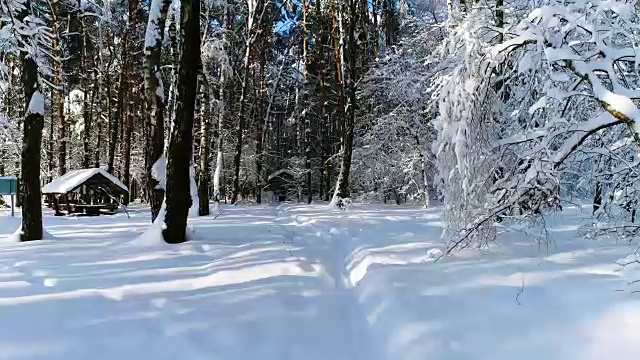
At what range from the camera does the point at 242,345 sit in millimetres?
4066

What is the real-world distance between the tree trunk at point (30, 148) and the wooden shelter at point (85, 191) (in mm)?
9800

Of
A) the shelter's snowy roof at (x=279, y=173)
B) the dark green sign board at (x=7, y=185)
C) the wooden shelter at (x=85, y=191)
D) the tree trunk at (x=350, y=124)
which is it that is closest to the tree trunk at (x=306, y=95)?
the shelter's snowy roof at (x=279, y=173)

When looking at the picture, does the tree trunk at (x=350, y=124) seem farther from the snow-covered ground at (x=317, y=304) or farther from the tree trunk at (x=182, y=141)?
the snow-covered ground at (x=317, y=304)

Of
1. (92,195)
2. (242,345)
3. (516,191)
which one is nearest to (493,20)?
(516,191)

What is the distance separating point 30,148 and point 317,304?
22.7 ft

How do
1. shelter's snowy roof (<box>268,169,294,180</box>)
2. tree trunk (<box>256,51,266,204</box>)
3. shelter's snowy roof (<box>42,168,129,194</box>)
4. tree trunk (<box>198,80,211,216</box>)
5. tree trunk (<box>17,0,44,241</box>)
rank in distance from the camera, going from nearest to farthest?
tree trunk (<box>17,0,44,241</box>) < tree trunk (<box>198,80,211,216</box>) < shelter's snowy roof (<box>42,168,129,194</box>) < tree trunk (<box>256,51,266,204</box>) < shelter's snowy roof (<box>268,169,294,180</box>)

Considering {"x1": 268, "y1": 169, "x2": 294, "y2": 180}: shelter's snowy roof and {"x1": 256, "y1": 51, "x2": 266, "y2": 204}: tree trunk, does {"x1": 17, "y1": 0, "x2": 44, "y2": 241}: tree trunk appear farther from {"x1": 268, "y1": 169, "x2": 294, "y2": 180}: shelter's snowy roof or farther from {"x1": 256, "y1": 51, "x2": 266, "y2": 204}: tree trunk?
{"x1": 268, "y1": 169, "x2": 294, "y2": 180}: shelter's snowy roof

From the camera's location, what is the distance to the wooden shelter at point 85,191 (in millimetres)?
19095

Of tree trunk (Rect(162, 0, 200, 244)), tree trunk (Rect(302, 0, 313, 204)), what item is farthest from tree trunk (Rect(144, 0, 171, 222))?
tree trunk (Rect(302, 0, 313, 204))

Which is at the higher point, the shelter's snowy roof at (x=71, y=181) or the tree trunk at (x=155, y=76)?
the tree trunk at (x=155, y=76)

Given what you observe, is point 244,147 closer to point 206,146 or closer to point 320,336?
point 206,146

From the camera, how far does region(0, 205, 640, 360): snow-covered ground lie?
12.4 ft

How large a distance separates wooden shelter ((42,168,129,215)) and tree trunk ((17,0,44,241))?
9.80m

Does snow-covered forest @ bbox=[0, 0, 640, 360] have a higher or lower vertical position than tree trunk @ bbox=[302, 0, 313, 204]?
lower
